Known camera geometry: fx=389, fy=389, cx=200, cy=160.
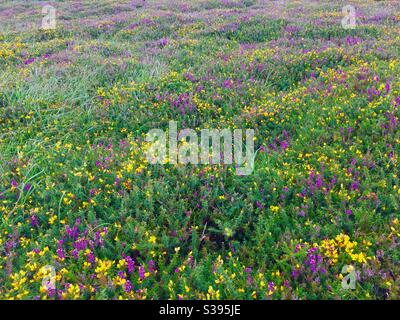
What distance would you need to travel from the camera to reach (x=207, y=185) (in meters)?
5.01

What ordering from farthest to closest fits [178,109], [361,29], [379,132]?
1. [361,29]
2. [178,109]
3. [379,132]

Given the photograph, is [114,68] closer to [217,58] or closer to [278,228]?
[217,58]

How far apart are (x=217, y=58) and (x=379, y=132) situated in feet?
20.1

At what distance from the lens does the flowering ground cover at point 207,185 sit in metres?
3.79

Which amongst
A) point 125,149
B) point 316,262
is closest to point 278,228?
point 316,262

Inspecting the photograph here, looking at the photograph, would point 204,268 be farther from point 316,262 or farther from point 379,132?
point 379,132

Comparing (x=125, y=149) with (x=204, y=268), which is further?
(x=125, y=149)

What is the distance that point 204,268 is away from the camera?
158 inches

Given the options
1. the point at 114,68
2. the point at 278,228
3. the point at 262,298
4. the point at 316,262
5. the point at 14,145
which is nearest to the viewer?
the point at 262,298

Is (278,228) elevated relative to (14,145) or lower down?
lower down

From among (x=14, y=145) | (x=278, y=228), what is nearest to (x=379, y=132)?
(x=278, y=228)

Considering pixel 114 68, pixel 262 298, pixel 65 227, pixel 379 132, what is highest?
pixel 114 68

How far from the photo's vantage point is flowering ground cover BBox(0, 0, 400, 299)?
3.79 metres

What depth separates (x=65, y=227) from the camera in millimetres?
4359
